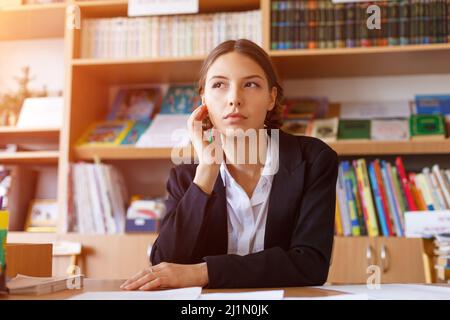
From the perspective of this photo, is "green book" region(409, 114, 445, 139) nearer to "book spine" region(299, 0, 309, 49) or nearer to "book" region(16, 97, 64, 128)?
"book spine" region(299, 0, 309, 49)

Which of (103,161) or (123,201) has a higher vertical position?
Result: (103,161)

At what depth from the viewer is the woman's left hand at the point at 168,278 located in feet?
3.01

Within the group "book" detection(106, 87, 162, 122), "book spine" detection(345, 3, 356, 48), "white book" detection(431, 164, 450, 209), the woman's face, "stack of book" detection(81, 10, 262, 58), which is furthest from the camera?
"book" detection(106, 87, 162, 122)

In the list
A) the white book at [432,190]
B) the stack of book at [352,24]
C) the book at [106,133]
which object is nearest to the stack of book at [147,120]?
the book at [106,133]

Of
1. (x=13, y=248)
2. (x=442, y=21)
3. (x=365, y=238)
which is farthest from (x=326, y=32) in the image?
(x=13, y=248)

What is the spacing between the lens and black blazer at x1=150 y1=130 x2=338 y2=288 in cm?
111

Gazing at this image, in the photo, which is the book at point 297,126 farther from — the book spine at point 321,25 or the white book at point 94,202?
the white book at point 94,202

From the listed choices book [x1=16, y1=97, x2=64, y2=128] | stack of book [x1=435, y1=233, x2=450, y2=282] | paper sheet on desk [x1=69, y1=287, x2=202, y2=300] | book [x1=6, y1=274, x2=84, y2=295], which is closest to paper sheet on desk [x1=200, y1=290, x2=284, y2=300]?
paper sheet on desk [x1=69, y1=287, x2=202, y2=300]

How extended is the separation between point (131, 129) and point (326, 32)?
0.90m

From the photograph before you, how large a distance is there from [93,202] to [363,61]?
4.03 feet

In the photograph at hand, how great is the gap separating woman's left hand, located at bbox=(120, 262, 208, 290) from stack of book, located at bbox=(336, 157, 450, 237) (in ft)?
3.57

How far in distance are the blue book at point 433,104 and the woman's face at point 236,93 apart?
3.39ft

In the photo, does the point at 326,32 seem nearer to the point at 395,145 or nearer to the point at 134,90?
the point at 395,145

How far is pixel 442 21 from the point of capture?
1979 millimetres
